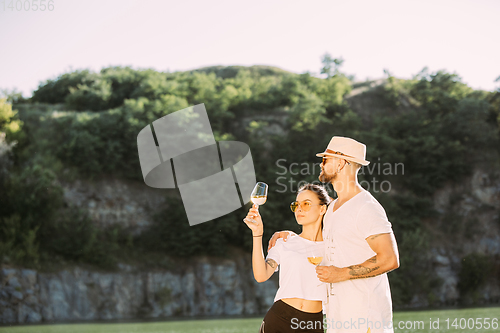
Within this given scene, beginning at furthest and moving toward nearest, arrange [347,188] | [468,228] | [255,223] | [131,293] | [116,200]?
[468,228] < [116,200] < [131,293] < [255,223] < [347,188]

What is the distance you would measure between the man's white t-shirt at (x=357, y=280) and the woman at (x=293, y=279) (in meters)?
0.32

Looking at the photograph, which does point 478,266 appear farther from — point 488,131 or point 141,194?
point 141,194

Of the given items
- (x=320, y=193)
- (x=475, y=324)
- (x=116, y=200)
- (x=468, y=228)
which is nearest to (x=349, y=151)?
(x=320, y=193)

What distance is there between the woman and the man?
250 millimetres

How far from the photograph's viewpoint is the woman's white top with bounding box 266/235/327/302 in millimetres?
3504

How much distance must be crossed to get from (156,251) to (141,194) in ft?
13.0

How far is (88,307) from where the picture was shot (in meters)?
21.5

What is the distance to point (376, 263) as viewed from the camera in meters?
2.93

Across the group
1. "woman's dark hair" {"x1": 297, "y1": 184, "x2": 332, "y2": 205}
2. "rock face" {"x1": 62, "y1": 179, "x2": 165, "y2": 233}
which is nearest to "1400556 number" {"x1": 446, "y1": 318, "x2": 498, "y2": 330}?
"woman's dark hair" {"x1": 297, "y1": 184, "x2": 332, "y2": 205}

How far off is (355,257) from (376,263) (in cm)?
16

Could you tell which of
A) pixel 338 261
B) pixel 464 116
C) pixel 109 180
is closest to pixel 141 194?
pixel 109 180

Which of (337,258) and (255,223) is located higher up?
(255,223)

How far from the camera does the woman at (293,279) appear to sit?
3.48 meters

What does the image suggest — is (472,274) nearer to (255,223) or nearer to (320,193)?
(320,193)
